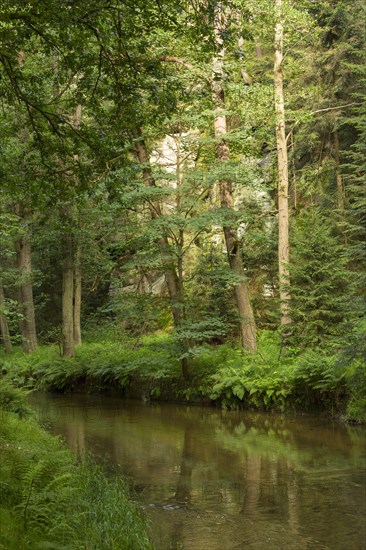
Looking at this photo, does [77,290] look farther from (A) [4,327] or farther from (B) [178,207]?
(B) [178,207]

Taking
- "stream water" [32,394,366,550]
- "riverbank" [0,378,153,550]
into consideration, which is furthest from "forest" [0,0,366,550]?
"stream water" [32,394,366,550]

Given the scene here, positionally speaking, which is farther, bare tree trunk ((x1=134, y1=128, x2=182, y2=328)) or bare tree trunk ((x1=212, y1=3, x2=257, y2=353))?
bare tree trunk ((x1=212, y1=3, x2=257, y2=353))

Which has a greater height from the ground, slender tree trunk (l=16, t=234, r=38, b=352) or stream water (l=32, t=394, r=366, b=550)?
slender tree trunk (l=16, t=234, r=38, b=352)

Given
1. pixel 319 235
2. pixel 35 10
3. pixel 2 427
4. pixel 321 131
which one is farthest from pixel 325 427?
pixel 321 131

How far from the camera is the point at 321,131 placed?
81.1ft

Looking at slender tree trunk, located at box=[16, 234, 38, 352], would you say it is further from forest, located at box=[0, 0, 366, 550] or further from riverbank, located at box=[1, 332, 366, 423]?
riverbank, located at box=[1, 332, 366, 423]

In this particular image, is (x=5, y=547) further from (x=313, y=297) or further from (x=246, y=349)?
(x=246, y=349)

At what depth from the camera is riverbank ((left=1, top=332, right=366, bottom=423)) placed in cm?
1488

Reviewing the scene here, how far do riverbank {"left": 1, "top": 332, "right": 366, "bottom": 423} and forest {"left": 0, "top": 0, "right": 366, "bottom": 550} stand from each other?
5 centimetres

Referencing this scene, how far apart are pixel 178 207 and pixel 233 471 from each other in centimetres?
913

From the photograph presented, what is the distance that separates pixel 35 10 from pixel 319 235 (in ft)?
35.1

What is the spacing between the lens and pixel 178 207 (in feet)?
60.9

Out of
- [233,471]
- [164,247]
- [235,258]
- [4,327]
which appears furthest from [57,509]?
[4,327]

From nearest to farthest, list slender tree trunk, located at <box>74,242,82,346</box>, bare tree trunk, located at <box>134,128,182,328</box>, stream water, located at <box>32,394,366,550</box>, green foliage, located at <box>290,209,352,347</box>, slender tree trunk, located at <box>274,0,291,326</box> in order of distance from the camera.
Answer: stream water, located at <box>32,394,366,550</box>, green foliage, located at <box>290,209,352,347</box>, bare tree trunk, located at <box>134,128,182,328</box>, slender tree trunk, located at <box>274,0,291,326</box>, slender tree trunk, located at <box>74,242,82,346</box>
